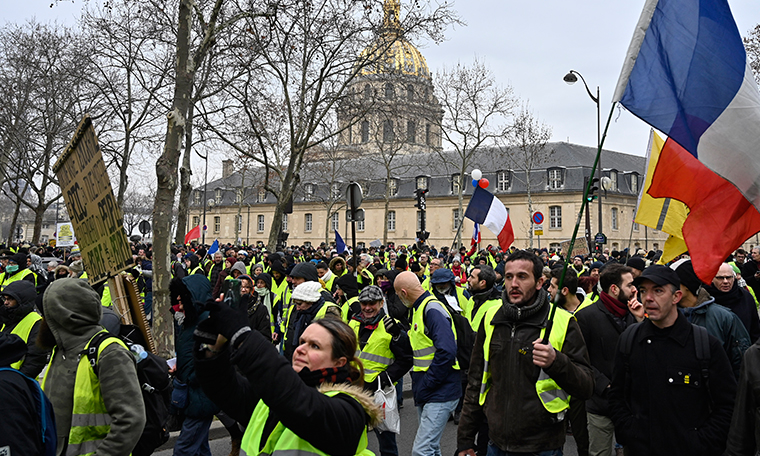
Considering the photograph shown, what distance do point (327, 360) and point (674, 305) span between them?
7.41ft

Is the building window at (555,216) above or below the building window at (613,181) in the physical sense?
below

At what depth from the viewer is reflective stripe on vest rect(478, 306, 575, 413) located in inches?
137

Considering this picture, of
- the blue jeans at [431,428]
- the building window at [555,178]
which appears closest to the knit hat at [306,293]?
the blue jeans at [431,428]

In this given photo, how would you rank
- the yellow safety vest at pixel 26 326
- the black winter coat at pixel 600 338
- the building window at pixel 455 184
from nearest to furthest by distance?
1. the black winter coat at pixel 600 338
2. the yellow safety vest at pixel 26 326
3. the building window at pixel 455 184

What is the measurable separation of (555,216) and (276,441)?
50994 mm

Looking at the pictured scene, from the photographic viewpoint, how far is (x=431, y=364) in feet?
15.7

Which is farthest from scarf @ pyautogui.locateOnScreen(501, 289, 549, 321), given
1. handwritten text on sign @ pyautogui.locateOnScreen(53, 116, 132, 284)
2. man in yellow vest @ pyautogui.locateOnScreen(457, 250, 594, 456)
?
handwritten text on sign @ pyautogui.locateOnScreen(53, 116, 132, 284)

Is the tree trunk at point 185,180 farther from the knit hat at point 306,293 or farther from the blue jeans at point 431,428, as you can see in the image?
the blue jeans at point 431,428

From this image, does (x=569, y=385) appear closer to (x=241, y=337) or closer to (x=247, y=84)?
(x=241, y=337)

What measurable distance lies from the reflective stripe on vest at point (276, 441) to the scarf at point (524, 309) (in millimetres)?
1540

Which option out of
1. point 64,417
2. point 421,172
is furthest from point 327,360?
point 421,172

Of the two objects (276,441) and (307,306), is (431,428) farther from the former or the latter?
(276,441)

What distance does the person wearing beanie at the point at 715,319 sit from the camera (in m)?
4.13

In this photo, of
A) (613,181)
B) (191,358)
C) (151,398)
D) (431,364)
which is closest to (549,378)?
(431,364)
